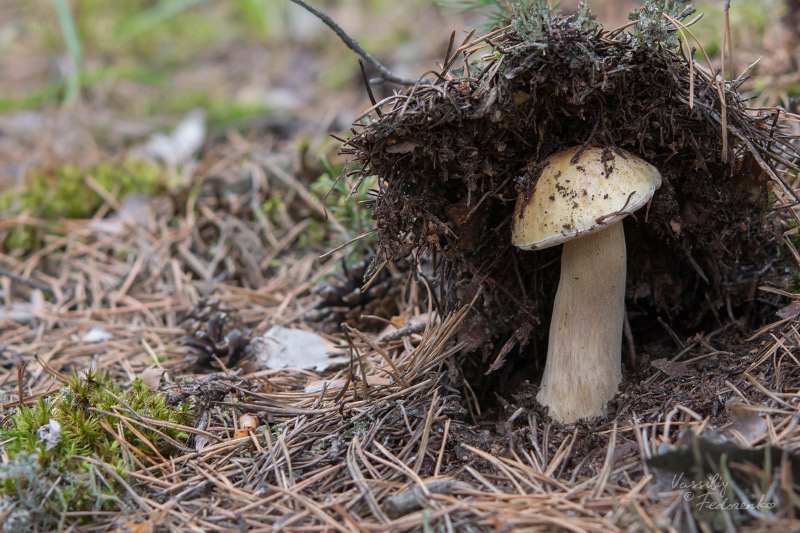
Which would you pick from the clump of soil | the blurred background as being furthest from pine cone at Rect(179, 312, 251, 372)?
the blurred background

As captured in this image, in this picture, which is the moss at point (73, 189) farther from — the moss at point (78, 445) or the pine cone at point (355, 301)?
the moss at point (78, 445)

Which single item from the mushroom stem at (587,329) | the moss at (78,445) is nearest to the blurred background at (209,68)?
the mushroom stem at (587,329)

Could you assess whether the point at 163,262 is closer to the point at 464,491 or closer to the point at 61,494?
the point at 61,494

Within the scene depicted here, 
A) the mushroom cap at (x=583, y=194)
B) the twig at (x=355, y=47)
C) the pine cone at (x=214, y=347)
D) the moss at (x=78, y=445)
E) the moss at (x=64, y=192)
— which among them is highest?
the twig at (x=355, y=47)

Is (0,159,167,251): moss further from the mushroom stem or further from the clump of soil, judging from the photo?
the mushroom stem

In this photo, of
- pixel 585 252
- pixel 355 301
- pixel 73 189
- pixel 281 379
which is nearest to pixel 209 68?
pixel 73 189

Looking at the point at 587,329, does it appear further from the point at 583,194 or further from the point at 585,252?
the point at 583,194
